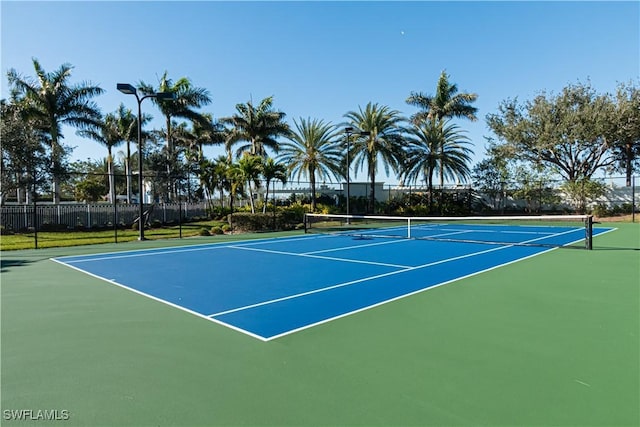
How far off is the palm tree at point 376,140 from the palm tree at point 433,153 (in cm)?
174

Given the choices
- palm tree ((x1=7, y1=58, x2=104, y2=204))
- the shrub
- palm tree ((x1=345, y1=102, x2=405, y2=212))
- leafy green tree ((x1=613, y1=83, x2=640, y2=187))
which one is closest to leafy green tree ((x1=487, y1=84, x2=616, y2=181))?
leafy green tree ((x1=613, y1=83, x2=640, y2=187))

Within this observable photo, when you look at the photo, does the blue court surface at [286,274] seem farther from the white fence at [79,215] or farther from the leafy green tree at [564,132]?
the leafy green tree at [564,132]

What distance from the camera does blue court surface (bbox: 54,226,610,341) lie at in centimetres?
557

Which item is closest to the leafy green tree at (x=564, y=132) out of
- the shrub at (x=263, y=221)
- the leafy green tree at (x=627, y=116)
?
the leafy green tree at (x=627, y=116)

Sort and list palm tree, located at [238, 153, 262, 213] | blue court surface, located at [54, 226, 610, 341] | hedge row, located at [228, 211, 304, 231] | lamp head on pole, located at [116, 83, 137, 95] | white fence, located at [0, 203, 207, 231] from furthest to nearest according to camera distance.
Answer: palm tree, located at [238, 153, 262, 213]
hedge row, located at [228, 211, 304, 231]
white fence, located at [0, 203, 207, 231]
lamp head on pole, located at [116, 83, 137, 95]
blue court surface, located at [54, 226, 610, 341]

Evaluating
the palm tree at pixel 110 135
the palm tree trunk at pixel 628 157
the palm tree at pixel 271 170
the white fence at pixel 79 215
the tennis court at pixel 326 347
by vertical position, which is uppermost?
the palm tree at pixel 110 135

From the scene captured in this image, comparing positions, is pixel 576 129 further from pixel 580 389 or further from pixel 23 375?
pixel 23 375

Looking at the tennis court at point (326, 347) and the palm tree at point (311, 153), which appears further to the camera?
the palm tree at point (311, 153)

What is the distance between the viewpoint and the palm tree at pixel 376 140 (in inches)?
1164

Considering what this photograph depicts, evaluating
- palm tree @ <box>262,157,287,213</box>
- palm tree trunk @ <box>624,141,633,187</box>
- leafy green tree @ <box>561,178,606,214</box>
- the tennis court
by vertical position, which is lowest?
the tennis court

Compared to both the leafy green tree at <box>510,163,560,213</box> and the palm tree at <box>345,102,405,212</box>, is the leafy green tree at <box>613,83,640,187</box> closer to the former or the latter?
the leafy green tree at <box>510,163,560,213</box>

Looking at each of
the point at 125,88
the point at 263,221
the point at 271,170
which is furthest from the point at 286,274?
the point at 271,170

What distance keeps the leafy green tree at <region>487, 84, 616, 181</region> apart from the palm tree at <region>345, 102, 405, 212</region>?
11.5 metres

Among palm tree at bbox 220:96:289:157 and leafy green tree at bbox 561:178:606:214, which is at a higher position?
palm tree at bbox 220:96:289:157
